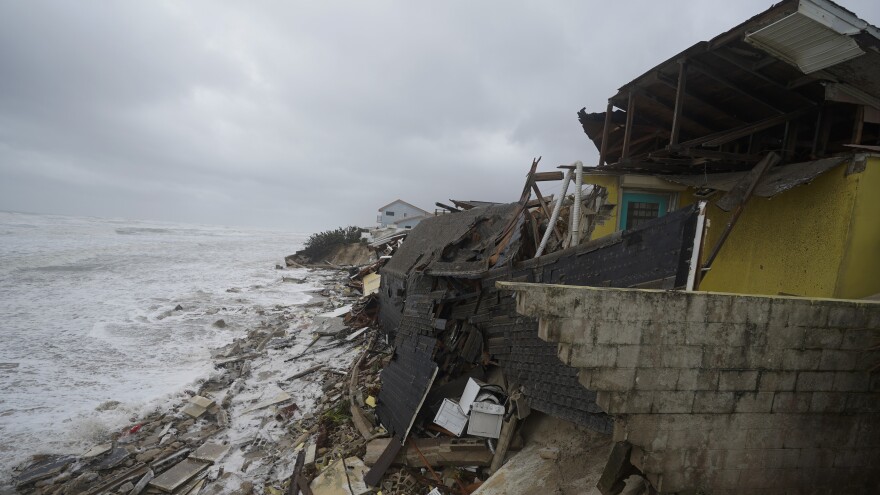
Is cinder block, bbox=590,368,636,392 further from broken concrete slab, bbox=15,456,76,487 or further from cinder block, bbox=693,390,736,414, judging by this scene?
broken concrete slab, bbox=15,456,76,487

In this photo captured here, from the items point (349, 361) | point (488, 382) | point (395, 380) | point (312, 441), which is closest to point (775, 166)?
point (488, 382)

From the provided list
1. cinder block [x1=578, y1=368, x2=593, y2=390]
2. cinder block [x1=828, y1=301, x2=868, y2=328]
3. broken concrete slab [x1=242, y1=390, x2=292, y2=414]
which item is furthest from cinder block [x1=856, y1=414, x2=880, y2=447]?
broken concrete slab [x1=242, y1=390, x2=292, y2=414]

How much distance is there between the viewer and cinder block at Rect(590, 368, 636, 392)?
304cm

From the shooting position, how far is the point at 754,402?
321cm

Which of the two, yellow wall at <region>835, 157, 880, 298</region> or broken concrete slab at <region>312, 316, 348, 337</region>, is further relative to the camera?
broken concrete slab at <region>312, 316, 348, 337</region>

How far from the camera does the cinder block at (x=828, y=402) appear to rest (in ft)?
10.7

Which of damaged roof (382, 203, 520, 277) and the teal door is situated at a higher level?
the teal door

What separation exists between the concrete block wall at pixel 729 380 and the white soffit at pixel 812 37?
2865mm

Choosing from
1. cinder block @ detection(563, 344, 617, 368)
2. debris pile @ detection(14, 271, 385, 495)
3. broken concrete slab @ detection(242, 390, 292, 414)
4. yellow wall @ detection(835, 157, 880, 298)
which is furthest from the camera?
broken concrete slab @ detection(242, 390, 292, 414)

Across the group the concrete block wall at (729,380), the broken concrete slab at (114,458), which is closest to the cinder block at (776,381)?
the concrete block wall at (729,380)

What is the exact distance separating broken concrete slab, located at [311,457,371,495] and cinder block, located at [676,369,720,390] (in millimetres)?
4585

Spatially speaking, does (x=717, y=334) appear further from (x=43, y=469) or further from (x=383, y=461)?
(x=43, y=469)

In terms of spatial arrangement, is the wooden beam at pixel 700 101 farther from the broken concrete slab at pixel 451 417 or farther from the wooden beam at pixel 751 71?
the broken concrete slab at pixel 451 417

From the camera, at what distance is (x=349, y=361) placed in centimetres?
1045
